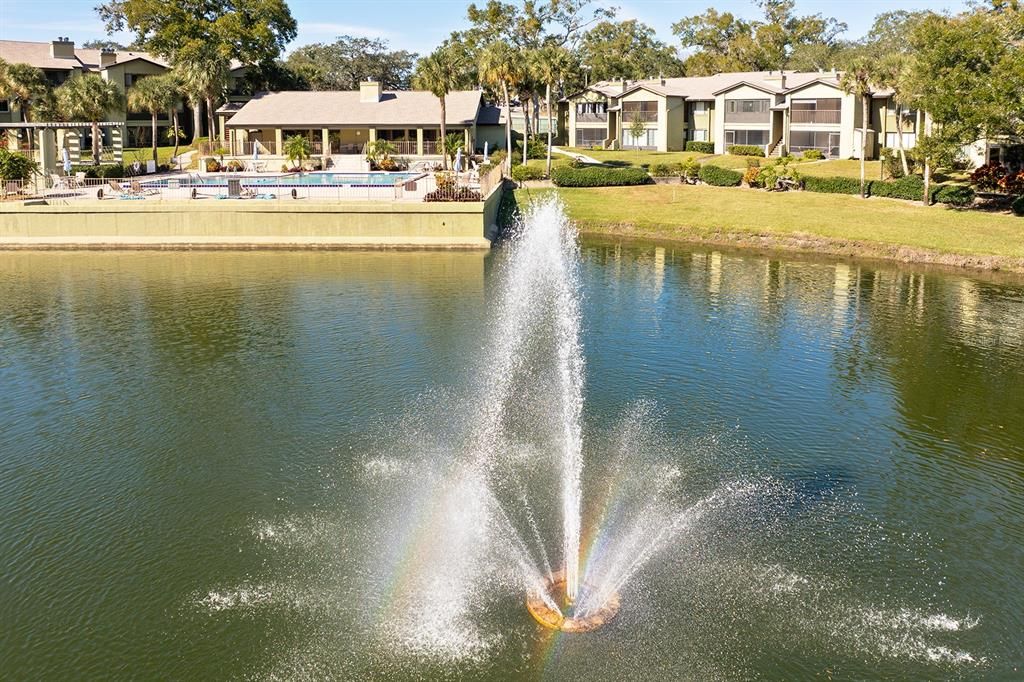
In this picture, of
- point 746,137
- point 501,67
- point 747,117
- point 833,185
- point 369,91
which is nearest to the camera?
point 833,185

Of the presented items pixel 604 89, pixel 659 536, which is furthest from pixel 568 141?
pixel 659 536

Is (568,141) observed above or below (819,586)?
above

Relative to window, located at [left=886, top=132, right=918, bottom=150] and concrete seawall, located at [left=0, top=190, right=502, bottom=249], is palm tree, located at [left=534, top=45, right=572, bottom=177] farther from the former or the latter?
window, located at [left=886, top=132, right=918, bottom=150]

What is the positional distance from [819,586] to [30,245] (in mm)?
52247

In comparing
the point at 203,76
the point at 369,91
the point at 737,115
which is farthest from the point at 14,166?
the point at 737,115

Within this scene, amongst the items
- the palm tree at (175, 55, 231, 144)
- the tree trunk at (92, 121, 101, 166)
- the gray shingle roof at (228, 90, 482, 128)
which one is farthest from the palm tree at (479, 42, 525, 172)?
the tree trunk at (92, 121, 101, 166)

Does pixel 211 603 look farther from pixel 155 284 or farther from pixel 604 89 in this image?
pixel 604 89

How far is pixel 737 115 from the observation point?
94062mm

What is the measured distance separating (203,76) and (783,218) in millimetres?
55529

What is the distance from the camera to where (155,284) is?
46.1m

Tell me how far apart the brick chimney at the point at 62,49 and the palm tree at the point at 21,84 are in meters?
13.1

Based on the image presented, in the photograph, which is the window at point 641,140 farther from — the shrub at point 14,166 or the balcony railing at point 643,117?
the shrub at point 14,166

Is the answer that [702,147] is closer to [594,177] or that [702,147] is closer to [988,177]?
[594,177]

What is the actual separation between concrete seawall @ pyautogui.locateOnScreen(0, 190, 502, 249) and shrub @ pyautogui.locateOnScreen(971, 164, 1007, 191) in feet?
115
